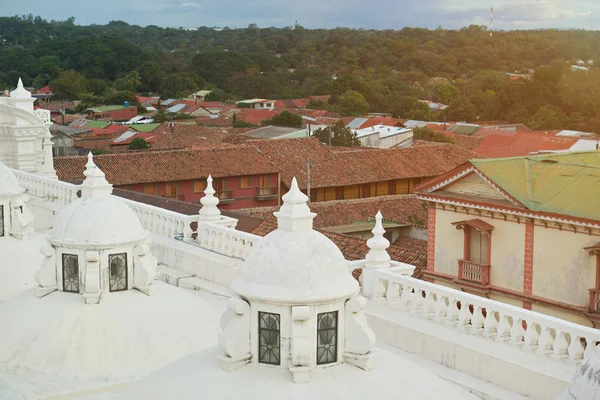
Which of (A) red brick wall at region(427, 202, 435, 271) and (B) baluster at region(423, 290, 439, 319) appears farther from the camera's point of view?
(A) red brick wall at region(427, 202, 435, 271)

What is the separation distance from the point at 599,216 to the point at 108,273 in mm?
12778

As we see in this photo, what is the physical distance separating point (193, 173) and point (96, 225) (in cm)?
3911

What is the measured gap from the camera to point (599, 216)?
64.3 feet

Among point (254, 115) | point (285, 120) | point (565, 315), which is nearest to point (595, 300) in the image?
point (565, 315)

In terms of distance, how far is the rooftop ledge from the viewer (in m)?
8.60

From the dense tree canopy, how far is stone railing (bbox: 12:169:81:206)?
2684 inches

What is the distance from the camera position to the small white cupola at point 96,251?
31.2 ft

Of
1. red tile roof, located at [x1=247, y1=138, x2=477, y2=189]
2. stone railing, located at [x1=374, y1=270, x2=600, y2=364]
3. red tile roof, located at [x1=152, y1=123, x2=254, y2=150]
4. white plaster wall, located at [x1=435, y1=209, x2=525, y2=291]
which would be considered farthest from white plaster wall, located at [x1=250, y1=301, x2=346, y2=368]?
red tile roof, located at [x1=152, y1=123, x2=254, y2=150]

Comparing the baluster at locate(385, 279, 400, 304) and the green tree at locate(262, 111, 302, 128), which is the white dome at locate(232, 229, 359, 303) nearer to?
the baluster at locate(385, 279, 400, 304)

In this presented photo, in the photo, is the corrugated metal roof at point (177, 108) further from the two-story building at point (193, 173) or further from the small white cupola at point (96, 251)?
the small white cupola at point (96, 251)

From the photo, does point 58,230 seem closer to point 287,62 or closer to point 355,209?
point 355,209

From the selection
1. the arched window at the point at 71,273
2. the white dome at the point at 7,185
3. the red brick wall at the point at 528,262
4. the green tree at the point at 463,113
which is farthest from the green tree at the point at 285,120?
the arched window at the point at 71,273

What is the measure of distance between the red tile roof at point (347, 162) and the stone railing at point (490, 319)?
40.0 meters

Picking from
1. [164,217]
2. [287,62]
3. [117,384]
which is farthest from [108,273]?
[287,62]
